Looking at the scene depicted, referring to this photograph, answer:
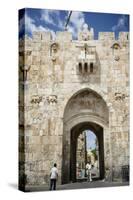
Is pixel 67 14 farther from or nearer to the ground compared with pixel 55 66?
farther from the ground

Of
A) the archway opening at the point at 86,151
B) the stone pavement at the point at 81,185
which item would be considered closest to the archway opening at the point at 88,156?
the archway opening at the point at 86,151

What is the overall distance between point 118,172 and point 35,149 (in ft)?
6.79

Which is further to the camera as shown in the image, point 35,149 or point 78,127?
point 78,127

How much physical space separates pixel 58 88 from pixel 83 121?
→ 102 centimetres

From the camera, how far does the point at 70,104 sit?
42.5ft

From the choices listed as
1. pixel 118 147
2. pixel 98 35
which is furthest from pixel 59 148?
pixel 98 35

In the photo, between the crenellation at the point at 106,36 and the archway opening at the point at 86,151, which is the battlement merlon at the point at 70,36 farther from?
the archway opening at the point at 86,151

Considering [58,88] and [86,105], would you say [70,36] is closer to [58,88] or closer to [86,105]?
[58,88]

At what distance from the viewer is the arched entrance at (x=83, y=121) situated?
1293 centimetres

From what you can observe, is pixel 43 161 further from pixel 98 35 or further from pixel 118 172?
pixel 98 35

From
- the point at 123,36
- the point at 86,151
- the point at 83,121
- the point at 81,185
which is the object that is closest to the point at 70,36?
the point at 123,36

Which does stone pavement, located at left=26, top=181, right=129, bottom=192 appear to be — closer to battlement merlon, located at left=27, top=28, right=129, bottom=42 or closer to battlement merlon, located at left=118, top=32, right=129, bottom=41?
battlement merlon, located at left=27, top=28, right=129, bottom=42

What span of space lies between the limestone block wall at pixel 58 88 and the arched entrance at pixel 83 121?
0.16 metres

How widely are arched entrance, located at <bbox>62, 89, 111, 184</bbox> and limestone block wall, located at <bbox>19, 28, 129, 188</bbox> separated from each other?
157 mm
